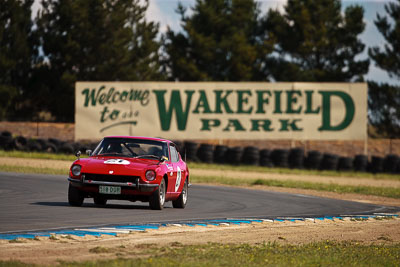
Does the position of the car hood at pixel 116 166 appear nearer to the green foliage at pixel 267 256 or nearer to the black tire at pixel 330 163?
the green foliage at pixel 267 256

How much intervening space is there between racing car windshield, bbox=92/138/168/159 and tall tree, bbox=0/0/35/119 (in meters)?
35.6

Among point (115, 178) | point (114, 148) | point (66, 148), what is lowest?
point (66, 148)

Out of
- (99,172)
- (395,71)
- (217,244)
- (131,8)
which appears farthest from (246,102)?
(217,244)

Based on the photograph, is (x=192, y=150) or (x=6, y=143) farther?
(x=192, y=150)

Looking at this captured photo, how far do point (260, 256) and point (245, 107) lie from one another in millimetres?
31239

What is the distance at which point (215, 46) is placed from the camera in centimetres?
5984

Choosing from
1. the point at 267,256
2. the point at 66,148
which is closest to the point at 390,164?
the point at 66,148

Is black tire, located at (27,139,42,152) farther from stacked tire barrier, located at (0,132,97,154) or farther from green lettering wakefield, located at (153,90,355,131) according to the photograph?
green lettering wakefield, located at (153,90,355,131)

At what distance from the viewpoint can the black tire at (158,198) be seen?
13477 mm

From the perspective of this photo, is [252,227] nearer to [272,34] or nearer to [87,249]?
[87,249]

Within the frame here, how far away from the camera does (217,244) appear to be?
30.9 ft

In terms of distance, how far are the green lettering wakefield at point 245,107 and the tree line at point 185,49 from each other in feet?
46.6

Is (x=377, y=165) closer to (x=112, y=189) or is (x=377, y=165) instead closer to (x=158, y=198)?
(x=158, y=198)

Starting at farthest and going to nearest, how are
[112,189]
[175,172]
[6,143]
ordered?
1. [6,143]
2. [175,172]
3. [112,189]
